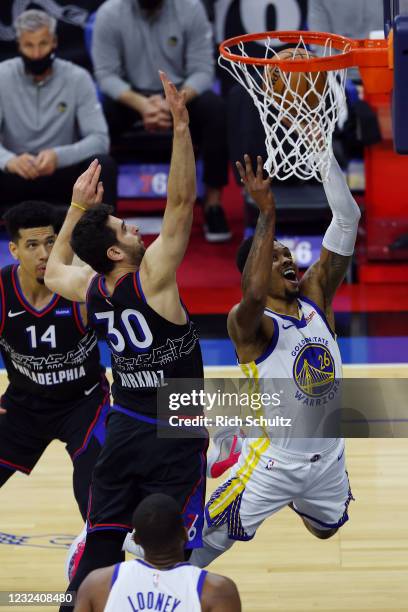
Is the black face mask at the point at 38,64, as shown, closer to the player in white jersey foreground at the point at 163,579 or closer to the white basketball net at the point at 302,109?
the white basketball net at the point at 302,109

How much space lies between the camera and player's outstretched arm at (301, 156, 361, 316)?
4.54 metres

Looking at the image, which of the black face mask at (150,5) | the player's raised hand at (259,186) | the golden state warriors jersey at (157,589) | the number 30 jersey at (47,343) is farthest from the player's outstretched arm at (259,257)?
the black face mask at (150,5)

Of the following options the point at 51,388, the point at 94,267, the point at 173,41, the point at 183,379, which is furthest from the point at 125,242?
the point at 173,41

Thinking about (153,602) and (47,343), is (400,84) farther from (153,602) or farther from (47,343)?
(153,602)

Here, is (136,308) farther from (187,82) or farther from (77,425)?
(187,82)

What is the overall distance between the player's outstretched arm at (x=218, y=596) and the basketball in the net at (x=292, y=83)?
206cm

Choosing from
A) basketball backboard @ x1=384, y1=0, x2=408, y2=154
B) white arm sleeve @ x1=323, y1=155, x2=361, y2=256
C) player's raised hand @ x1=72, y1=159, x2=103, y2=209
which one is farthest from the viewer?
player's raised hand @ x1=72, y1=159, x2=103, y2=209

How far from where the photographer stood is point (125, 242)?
4.29m

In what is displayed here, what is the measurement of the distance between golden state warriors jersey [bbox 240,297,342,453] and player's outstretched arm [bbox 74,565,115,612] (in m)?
1.19

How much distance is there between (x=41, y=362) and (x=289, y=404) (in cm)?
113

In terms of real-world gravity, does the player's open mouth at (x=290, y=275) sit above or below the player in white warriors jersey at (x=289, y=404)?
above

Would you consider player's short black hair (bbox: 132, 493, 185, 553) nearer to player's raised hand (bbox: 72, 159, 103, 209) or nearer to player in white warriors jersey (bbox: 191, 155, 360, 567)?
player in white warriors jersey (bbox: 191, 155, 360, 567)

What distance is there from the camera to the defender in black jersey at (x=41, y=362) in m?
4.90

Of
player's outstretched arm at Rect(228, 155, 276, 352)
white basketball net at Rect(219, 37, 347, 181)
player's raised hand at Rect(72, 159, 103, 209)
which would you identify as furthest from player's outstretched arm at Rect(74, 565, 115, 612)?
white basketball net at Rect(219, 37, 347, 181)
